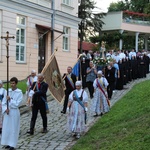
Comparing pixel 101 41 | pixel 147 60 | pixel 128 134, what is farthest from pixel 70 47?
pixel 128 134

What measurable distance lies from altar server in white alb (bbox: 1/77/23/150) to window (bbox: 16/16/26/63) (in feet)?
42.6

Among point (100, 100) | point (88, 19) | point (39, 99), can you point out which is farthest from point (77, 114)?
point (88, 19)

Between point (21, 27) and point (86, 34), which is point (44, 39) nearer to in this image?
point (21, 27)

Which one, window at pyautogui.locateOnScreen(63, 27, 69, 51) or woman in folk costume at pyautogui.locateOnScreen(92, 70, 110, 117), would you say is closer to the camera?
woman in folk costume at pyautogui.locateOnScreen(92, 70, 110, 117)

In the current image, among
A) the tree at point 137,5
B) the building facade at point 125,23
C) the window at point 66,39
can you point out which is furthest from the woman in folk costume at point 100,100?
the tree at point 137,5

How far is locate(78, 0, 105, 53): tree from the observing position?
37.3m

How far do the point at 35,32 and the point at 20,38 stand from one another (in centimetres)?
161

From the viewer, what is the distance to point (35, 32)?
922 inches

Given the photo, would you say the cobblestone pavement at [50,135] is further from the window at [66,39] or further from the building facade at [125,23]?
the building facade at [125,23]

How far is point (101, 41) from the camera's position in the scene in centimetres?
3934

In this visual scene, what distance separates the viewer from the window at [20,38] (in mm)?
21906

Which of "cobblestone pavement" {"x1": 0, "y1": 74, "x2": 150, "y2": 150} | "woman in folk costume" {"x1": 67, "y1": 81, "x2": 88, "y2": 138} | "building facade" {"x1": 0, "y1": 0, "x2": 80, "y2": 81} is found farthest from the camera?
"building facade" {"x1": 0, "y1": 0, "x2": 80, "y2": 81}

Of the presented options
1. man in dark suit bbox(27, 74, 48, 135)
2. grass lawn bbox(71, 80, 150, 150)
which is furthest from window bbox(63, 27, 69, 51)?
man in dark suit bbox(27, 74, 48, 135)

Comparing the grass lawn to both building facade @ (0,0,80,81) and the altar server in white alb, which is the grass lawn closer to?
the altar server in white alb
